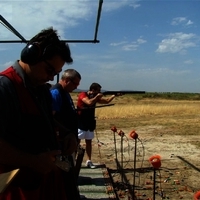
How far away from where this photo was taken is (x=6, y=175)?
4.17 feet

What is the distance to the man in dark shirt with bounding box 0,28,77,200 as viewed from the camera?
5.16 ft

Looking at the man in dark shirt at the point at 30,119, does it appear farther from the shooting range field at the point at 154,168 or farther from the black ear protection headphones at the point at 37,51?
the shooting range field at the point at 154,168

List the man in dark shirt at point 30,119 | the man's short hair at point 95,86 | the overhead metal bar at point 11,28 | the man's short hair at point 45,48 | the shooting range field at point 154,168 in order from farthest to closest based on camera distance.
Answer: the man's short hair at point 95,86, the shooting range field at point 154,168, the overhead metal bar at point 11,28, the man's short hair at point 45,48, the man in dark shirt at point 30,119

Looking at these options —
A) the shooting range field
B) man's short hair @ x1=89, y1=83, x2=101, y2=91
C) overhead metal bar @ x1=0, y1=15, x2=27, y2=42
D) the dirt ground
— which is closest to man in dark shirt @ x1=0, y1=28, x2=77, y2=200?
the shooting range field

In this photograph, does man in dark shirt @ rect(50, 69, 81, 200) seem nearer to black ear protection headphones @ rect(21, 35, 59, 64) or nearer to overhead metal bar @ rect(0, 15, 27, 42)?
overhead metal bar @ rect(0, 15, 27, 42)

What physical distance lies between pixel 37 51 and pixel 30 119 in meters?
0.36

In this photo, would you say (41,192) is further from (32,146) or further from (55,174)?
(32,146)

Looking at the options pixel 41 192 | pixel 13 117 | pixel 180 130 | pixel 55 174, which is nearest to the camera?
pixel 13 117

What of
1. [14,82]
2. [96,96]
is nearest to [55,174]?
[14,82]

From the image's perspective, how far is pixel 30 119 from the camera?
1656 mm

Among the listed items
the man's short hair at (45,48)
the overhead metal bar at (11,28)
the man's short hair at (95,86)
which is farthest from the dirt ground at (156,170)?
the overhead metal bar at (11,28)

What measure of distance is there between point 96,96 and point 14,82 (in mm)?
3792

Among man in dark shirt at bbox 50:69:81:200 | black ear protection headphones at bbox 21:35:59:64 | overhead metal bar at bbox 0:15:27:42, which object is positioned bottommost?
man in dark shirt at bbox 50:69:81:200

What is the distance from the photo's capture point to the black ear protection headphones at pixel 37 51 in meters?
1.67
